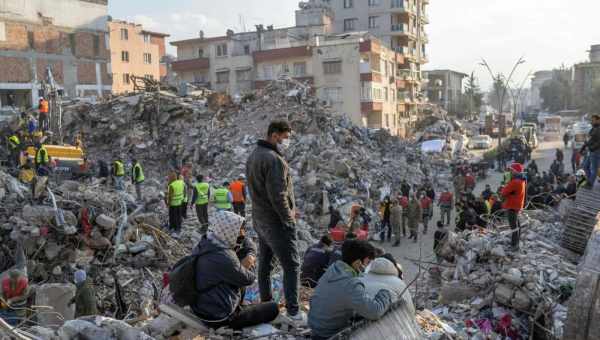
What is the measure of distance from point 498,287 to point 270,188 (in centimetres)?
369

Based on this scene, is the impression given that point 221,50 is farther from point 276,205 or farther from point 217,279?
point 217,279

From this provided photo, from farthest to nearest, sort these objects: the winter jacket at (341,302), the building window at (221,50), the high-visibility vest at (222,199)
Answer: the building window at (221,50)
the high-visibility vest at (222,199)
the winter jacket at (341,302)

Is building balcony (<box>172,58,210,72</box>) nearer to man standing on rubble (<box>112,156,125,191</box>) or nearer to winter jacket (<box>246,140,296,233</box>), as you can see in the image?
man standing on rubble (<box>112,156,125,191</box>)

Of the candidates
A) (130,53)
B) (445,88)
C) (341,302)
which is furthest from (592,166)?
(445,88)

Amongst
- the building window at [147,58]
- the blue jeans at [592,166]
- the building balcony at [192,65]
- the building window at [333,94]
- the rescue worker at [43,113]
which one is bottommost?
the blue jeans at [592,166]

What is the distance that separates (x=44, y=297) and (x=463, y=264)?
21.9ft

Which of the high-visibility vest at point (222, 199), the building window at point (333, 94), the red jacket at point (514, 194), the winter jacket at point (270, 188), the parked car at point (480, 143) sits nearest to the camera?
Result: the winter jacket at point (270, 188)

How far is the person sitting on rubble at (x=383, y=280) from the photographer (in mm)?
3779

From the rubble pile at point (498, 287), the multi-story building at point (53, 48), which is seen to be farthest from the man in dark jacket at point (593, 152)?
the multi-story building at point (53, 48)

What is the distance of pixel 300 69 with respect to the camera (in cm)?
3697

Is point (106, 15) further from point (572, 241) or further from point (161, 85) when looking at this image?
point (572, 241)

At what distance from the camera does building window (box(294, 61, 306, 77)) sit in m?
36.8

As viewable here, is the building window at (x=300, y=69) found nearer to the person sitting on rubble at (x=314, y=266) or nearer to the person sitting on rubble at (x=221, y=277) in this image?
the person sitting on rubble at (x=314, y=266)

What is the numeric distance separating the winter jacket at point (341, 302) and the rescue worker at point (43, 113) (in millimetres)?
17489
